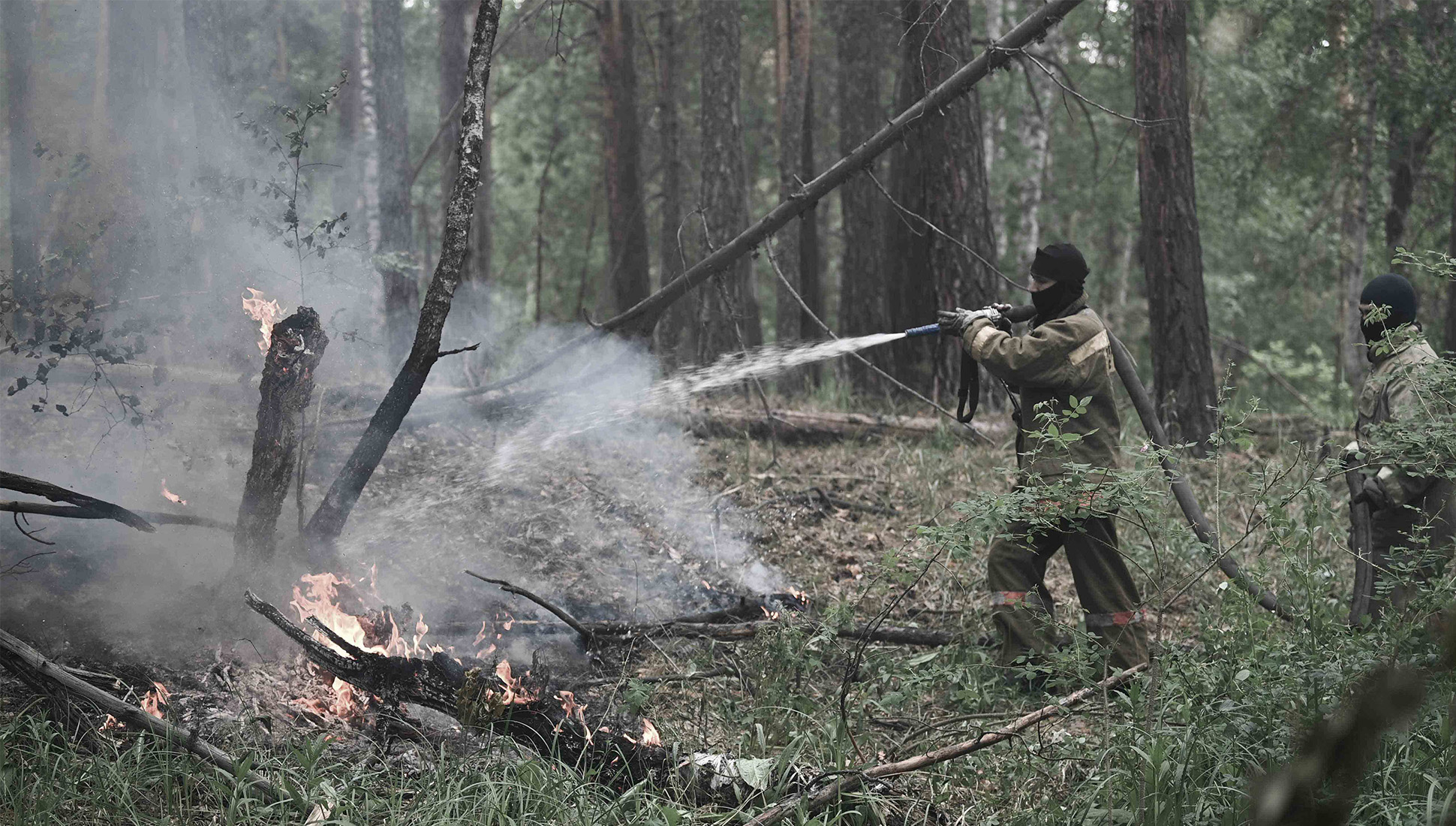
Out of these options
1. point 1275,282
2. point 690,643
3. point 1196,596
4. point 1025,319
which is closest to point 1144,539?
point 1196,596

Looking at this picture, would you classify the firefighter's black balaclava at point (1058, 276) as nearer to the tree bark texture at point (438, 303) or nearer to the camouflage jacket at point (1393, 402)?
the camouflage jacket at point (1393, 402)

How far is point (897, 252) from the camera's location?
1005 centimetres

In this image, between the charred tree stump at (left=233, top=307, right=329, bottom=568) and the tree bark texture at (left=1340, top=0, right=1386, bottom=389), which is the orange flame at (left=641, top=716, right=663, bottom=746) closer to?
the charred tree stump at (left=233, top=307, right=329, bottom=568)

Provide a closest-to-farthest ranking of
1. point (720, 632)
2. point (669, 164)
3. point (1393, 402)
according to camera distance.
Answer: point (1393, 402) < point (720, 632) < point (669, 164)

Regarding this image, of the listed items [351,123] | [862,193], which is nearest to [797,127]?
[862,193]

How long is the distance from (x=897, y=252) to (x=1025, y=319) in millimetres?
4949

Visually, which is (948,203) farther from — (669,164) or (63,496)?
(63,496)

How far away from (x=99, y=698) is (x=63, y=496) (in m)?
1.03

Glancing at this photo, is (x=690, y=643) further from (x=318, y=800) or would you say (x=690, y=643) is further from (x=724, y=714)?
(x=318, y=800)

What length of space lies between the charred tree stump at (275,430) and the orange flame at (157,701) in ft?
3.13

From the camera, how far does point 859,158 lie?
5.82 meters

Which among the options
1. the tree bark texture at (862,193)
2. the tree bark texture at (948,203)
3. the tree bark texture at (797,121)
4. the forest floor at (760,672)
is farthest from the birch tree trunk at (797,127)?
the forest floor at (760,672)

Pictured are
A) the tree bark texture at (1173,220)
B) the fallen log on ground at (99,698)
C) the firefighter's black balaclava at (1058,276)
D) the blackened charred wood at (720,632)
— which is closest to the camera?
the fallen log on ground at (99,698)

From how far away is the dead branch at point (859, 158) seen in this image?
17.8ft
